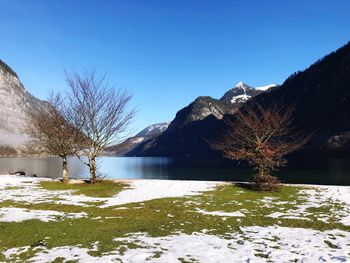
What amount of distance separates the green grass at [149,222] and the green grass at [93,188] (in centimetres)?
628

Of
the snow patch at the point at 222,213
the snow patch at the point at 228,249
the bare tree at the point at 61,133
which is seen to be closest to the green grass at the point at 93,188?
the bare tree at the point at 61,133

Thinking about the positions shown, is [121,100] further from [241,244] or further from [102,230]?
[241,244]

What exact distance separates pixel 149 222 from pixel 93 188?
17.5 metres

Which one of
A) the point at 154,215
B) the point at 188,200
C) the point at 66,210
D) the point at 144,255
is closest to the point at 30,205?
the point at 66,210

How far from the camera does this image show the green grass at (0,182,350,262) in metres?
14.5

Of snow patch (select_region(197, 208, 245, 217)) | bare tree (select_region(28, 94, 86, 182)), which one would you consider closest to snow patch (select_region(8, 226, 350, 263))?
snow patch (select_region(197, 208, 245, 217))

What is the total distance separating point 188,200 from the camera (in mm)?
26516

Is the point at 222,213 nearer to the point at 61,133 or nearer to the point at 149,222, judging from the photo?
the point at 149,222

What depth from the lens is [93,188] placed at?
1359 inches

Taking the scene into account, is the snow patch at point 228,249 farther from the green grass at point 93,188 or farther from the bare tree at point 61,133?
the bare tree at point 61,133

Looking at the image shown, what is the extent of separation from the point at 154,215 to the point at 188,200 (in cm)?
643

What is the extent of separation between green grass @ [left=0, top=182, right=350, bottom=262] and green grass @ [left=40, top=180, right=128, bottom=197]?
20.6ft

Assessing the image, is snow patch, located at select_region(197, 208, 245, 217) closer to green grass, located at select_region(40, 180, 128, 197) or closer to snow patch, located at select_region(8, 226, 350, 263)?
snow patch, located at select_region(8, 226, 350, 263)

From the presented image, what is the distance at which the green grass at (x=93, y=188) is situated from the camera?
30.9m
